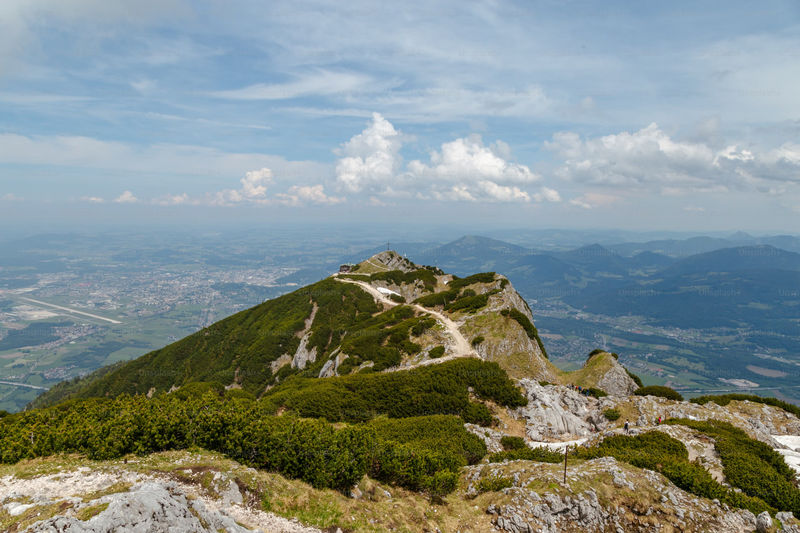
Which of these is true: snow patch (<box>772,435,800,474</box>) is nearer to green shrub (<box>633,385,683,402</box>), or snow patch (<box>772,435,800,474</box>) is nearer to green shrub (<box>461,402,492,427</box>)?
green shrub (<box>633,385,683,402</box>)

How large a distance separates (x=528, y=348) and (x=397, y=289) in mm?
54025

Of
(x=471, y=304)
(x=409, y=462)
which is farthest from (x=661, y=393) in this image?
(x=409, y=462)

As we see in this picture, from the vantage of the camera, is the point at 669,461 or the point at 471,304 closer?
the point at 669,461

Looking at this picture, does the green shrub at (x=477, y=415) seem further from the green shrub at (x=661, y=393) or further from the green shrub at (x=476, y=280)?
the green shrub at (x=476, y=280)

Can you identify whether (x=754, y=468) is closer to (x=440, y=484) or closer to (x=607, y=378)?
(x=440, y=484)

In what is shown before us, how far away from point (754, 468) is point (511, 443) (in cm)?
1750

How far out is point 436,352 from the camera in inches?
2175

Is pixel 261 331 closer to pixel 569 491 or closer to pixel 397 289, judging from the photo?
pixel 397 289

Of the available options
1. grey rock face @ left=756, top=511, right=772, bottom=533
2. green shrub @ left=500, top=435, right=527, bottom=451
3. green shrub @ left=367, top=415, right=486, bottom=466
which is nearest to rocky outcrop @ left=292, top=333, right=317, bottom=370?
green shrub @ left=367, top=415, right=486, bottom=466

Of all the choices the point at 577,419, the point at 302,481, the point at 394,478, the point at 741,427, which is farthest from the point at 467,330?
the point at 302,481

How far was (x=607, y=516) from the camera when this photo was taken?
20.1 m

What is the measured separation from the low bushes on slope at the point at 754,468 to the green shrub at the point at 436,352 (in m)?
30.1

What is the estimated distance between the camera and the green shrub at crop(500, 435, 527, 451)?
34.5 metres

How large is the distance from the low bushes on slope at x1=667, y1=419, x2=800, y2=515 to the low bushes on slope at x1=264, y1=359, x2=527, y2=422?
18.2 meters
